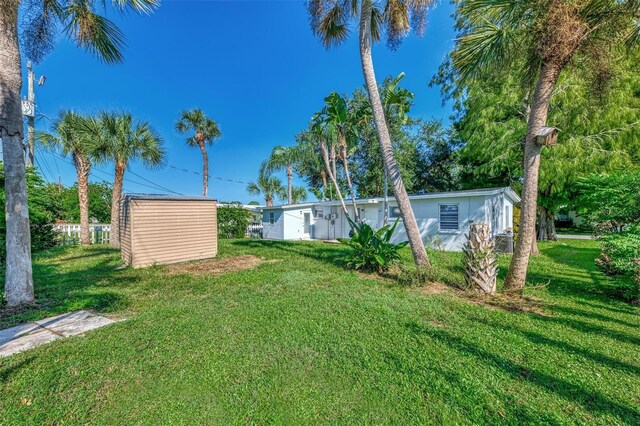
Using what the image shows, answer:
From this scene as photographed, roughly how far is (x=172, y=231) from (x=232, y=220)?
28.9 ft

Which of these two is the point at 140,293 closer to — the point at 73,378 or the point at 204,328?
the point at 204,328

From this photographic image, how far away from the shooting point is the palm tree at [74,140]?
10.6m

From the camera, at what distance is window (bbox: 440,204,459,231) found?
11.3 metres

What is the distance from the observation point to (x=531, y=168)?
4742 millimetres

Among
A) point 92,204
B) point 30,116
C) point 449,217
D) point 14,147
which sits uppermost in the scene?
point 30,116

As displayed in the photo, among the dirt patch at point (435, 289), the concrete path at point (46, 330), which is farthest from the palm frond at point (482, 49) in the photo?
the concrete path at point (46, 330)

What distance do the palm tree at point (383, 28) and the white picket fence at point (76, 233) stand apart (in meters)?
14.1

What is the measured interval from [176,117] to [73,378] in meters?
18.7

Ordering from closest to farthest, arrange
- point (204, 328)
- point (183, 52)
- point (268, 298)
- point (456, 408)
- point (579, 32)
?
point (456, 408)
point (204, 328)
point (579, 32)
point (268, 298)
point (183, 52)

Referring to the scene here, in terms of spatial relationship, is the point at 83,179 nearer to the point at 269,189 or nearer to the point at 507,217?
the point at 269,189

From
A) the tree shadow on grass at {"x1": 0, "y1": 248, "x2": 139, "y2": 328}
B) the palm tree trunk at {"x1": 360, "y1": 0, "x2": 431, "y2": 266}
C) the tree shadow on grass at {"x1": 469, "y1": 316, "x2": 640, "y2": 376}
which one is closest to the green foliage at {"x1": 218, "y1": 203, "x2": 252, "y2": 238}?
the tree shadow on grass at {"x1": 0, "y1": 248, "x2": 139, "y2": 328}

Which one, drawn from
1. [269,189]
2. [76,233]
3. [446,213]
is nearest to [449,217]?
[446,213]

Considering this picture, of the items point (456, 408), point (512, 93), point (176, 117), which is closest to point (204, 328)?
point (456, 408)

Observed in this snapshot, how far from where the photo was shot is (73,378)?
2.38 m
